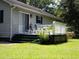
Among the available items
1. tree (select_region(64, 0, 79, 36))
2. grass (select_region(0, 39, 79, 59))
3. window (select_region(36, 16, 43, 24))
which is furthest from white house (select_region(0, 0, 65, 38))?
tree (select_region(64, 0, 79, 36))

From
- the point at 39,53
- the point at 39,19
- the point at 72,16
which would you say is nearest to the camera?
the point at 39,53

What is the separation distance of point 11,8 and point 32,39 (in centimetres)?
424

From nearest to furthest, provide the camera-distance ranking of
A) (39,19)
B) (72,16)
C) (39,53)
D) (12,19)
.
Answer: (39,53) < (12,19) < (39,19) < (72,16)

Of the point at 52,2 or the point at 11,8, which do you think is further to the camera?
the point at 52,2

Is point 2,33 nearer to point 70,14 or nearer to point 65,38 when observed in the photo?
point 65,38

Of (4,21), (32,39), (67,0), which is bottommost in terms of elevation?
(32,39)

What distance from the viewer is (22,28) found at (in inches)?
1156

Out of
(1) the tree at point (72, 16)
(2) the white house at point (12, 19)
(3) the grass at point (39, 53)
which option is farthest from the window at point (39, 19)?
(3) the grass at point (39, 53)

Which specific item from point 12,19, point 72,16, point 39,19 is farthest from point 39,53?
point 72,16

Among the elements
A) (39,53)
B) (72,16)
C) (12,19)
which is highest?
(72,16)

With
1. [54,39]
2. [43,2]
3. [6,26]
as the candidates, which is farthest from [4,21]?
[43,2]

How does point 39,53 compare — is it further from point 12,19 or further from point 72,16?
point 72,16

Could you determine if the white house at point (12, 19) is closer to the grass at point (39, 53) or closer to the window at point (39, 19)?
the window at point (39, 19)

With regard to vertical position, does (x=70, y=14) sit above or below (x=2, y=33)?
above
